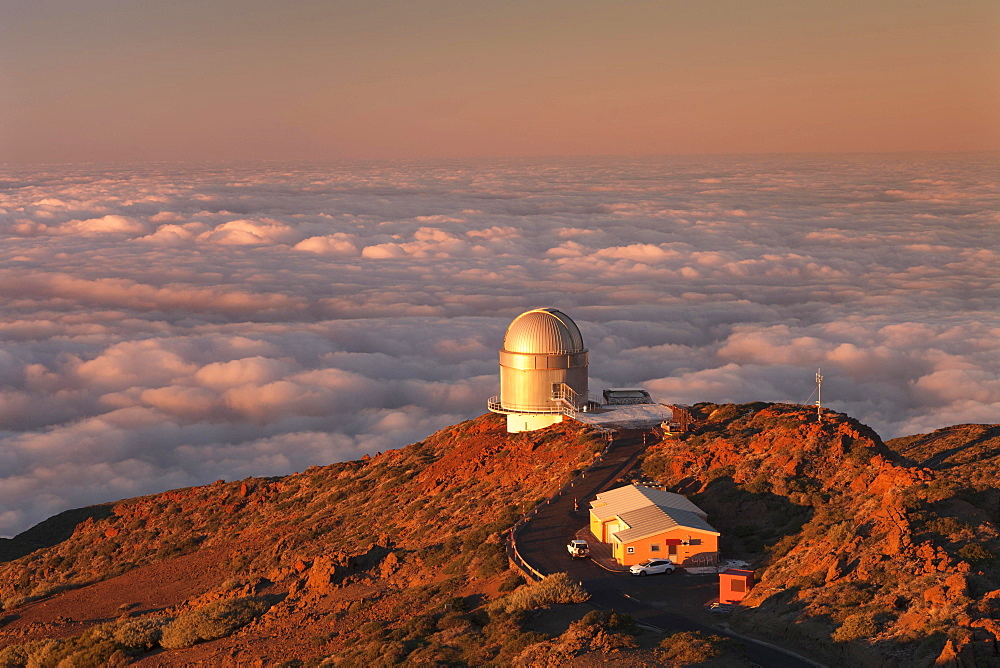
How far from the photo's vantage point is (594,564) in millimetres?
29344

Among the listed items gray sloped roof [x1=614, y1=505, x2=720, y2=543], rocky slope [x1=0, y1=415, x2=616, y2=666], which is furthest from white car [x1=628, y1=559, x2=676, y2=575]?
rocky slope [x1=0, y1=415, x2=616, y2=666]

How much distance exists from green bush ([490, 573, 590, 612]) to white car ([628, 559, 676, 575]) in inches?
124

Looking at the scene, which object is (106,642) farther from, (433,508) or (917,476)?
(917,476)

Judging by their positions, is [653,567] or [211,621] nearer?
[653,567]

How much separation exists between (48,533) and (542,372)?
3329 cm

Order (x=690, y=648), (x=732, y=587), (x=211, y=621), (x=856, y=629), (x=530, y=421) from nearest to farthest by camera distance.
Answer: (x=690, y=648), (x=856, y=629), (x=732, y=587), (x=211, y=621), (x=530, y=421)

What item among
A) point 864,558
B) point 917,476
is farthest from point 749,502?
point 864,558

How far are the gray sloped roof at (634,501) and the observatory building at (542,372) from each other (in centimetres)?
1387

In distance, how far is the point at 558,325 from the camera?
159 ft

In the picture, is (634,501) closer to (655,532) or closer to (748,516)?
(655,532)

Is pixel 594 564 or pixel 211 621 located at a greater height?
pixel 594 564

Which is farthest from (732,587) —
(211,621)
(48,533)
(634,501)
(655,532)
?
(48,533)

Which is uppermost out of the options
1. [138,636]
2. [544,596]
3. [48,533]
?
[544,596]

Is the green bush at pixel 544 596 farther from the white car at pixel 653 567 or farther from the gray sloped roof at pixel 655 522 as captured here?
the gray sloped roof at pixel 655 522
